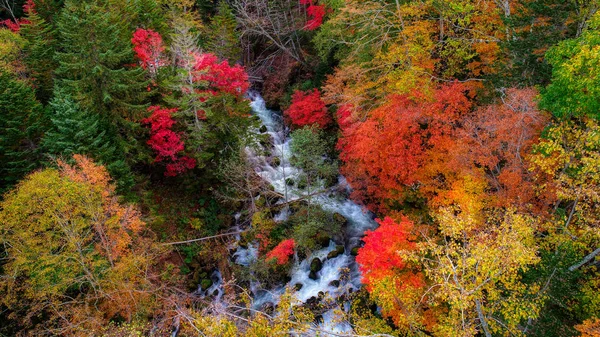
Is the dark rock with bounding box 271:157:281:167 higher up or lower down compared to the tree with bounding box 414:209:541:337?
lower down

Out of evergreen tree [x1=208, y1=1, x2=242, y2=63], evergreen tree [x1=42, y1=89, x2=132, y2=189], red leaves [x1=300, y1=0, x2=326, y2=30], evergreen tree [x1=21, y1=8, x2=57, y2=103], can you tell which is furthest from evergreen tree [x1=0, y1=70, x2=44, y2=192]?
red leaves [x1=300, y1=0, x2=326, y2=30]

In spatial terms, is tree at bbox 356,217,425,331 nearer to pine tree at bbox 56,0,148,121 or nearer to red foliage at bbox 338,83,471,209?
red foliage at bbox 338,83,471,209

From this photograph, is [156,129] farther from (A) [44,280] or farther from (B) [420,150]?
(B) [420,150]

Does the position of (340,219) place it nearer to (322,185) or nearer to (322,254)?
(322,254)

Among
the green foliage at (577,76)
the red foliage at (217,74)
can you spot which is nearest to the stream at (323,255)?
the red foliage at (217,74)

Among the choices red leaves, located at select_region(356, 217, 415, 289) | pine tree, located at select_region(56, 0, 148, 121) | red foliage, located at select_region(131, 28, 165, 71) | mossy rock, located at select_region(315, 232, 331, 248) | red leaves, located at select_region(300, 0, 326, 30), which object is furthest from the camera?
red leaves, located at select_region(300, 0, 326, 30)
